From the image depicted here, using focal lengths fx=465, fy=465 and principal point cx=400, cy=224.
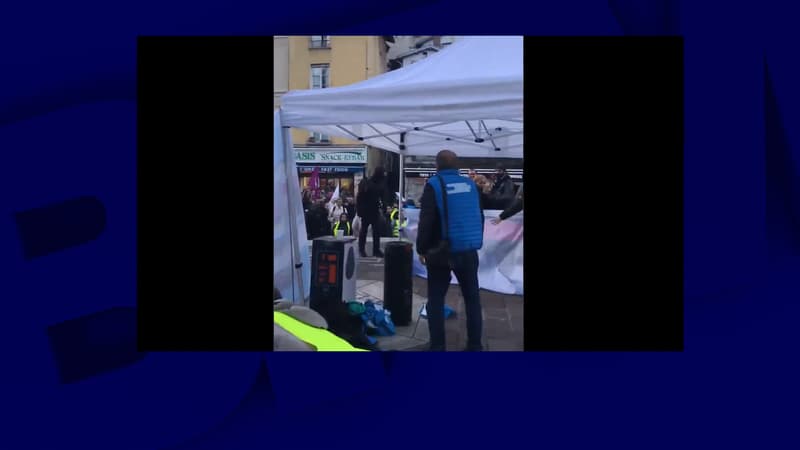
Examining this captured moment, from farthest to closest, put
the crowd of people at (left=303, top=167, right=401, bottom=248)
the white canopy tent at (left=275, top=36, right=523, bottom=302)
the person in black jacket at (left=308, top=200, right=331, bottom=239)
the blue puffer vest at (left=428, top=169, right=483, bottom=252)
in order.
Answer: the crowd of people at (left=303, top=167, right=401, bottom=248) → the person in black jacket at (left=308, top=200, right=331, bottom=239) → the blue puffer vest at (left=428, top=169, right=483, bottom=252) → the white canopy tent at (left=275, top=36, right=523, bottom=302)

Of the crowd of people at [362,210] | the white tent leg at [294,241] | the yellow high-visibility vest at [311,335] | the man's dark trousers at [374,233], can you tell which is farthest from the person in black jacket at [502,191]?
the yellow high-visibility vest at [311,335]

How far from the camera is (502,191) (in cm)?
405

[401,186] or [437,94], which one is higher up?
[437,94]

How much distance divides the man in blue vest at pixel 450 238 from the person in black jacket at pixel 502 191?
148cm

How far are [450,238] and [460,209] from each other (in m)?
0.17

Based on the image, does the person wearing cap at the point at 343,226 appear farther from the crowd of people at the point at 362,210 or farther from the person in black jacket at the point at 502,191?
the person in black jacket at the point at 502,191

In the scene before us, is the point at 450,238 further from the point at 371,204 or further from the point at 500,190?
the point at 371,204

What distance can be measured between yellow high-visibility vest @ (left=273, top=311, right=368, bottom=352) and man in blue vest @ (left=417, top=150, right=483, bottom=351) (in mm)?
742

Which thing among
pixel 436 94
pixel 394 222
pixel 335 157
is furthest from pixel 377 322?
pixel 335 157

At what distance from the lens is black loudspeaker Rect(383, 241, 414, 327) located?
338 cm

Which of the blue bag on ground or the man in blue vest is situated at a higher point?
the man in blue vest

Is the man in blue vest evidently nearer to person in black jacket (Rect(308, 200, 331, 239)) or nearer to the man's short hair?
the man's short hair

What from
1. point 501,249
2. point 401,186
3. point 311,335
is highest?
point 401,186

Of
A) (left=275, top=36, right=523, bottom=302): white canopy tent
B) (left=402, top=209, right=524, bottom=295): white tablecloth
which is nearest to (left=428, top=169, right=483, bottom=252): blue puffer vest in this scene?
(left=275, top=36, right=523, bottom=302): white canopy tent
